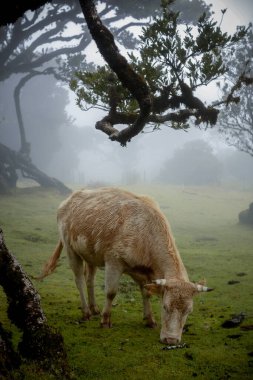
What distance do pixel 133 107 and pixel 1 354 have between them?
5530 millimetres

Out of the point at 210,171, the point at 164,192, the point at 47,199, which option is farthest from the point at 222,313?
the point at 210,171

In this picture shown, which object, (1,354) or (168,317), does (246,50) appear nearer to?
(168,317)

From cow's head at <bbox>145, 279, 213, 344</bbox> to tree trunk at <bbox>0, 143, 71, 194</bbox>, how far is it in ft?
93.3

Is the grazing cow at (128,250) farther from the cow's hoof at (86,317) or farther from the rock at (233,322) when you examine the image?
the rock at (233,322)

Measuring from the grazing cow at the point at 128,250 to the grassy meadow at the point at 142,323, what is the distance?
440mm

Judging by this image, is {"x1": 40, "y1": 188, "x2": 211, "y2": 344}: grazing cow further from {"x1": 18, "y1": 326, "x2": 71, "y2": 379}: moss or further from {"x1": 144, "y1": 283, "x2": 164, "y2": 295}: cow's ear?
{"x1": 18, "y1": 326, "x2": 71, "y2": 379}: moss

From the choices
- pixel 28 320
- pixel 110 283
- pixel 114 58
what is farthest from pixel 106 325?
pixel 114 58

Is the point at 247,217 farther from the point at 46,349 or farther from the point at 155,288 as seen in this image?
the point at 46,349

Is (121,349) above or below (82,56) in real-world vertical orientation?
below

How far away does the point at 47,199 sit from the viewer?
30.2 m

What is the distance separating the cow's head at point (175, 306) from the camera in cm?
540

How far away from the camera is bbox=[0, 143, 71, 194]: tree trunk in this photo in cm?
3309

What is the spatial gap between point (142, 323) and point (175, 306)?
1.88m

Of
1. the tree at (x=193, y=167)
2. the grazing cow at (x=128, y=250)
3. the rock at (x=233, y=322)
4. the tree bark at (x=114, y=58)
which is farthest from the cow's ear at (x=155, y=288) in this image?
the tree at (x=193, y=167)
